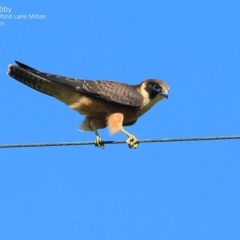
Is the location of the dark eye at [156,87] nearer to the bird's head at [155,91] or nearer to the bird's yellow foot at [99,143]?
the bird's head at [155,91]

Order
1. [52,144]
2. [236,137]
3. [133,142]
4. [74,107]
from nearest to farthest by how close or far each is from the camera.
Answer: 1. [236,137]
2. [52,144]
3. [133,142]
4. [74,107]

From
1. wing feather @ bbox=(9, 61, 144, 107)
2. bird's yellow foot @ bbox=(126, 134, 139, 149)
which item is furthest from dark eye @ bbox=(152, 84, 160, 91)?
bird's yellow foot @ bbox=(126, 134, 139, 149)

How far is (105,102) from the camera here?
8820 mm

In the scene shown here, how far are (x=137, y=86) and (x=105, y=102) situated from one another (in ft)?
2.66

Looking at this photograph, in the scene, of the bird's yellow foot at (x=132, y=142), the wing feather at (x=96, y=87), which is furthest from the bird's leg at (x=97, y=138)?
the bird's yellow foot at (x=132, y=142)

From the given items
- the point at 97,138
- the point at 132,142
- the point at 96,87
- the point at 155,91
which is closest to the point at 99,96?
the point at 96,87

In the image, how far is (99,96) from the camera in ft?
28.7

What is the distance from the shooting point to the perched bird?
8312 mm

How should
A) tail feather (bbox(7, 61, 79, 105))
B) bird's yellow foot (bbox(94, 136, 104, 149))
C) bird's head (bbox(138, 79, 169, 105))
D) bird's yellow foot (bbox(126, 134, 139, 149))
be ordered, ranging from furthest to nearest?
1. bird's head (bbox(138, 79, 169, 105))
2. bird's yellow foot (bbox(94, 136, 104, 149))
3. tail feather (bbox(7, 61, 79, 105))
4. bird's yellow foot (bbox(126, 134, 139, 149))

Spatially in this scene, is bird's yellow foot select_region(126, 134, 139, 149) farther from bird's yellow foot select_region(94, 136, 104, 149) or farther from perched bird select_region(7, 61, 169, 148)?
bird's yellow foot select_region(94, 136, 104, 149)

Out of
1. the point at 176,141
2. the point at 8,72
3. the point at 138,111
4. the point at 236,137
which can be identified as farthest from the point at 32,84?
the point at 236,137

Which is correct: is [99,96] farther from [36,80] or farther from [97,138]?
[36,80]

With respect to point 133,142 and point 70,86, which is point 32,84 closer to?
point 70,86

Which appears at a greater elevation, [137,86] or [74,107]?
[137,86]
